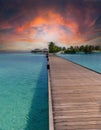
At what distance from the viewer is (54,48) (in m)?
123

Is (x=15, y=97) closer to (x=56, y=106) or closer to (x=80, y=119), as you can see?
(x=56, y=106)

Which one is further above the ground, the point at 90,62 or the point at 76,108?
the point at 76,108

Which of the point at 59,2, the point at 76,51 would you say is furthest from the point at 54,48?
the point at 59,2

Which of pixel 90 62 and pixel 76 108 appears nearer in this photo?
pixel 76 108

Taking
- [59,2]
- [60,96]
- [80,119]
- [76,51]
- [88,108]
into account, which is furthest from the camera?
[76,51]

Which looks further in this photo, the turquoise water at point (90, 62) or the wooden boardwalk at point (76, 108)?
the turquoise water at point (90, 62)

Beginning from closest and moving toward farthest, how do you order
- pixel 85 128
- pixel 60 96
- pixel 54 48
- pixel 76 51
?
pixel 85 128 → pixel 60 96 → pixel 54 48 → pixel 76 51

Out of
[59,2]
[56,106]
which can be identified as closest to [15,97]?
[56,106]

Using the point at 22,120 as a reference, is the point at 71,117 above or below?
above

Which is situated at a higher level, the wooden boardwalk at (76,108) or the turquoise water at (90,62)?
the wooden boardwalk at (76,108)

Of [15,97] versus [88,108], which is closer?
[88,108]

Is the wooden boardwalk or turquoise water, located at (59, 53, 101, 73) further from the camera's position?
turquoise water, located at (59, 53, 101, 73)

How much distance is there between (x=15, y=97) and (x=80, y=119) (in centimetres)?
612

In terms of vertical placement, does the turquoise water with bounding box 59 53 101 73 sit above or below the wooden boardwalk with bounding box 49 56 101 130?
below
